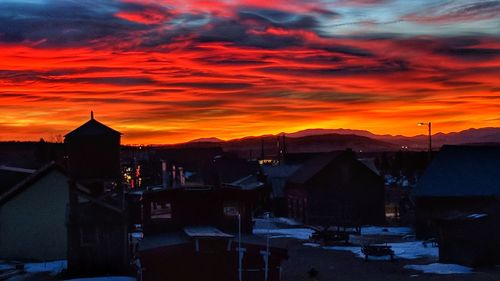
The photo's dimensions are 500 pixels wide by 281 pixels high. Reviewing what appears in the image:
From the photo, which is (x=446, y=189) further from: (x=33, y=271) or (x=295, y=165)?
(x=295, y=165)

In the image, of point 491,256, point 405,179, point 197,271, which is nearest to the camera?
point 197,271

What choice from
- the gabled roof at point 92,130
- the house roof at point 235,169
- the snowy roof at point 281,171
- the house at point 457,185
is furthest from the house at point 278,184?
the gabled roof at point 92,130

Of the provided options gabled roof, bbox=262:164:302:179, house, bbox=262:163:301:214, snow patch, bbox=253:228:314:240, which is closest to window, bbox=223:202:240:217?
snow patch, bbox=253:228:314:240

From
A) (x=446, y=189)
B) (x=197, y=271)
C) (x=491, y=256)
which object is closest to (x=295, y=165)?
(x=446, y=189)

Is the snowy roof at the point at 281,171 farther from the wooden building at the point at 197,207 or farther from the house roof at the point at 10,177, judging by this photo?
the wooden building at the point at 197,207

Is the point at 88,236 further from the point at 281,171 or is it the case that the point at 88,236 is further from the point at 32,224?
the point at 281,171

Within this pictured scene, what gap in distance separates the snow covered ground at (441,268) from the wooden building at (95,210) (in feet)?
52.5

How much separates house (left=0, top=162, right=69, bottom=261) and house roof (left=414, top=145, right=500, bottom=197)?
24688mm

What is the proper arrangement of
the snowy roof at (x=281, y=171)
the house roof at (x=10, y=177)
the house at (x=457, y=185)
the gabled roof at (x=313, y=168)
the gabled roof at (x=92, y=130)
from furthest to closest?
the snowy roof at (x=281, y=171) < the gabled roof at (x=313, y=168) < the house roof at (x=10, y=177) < the house at (x=457, y=185) < the gabled roof at (x=92, y=130)

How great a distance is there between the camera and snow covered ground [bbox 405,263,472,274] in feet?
126

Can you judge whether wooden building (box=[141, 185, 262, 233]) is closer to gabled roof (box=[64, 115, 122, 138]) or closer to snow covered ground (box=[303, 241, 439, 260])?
gabled roof (box=[64, 115, 122, 138])

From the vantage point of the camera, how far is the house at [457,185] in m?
50.1

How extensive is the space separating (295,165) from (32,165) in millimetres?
34121

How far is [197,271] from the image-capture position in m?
30.4
